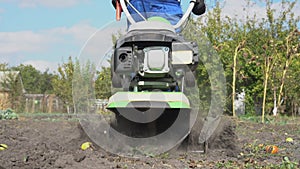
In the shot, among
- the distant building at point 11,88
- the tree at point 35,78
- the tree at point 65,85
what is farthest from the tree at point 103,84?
the tree at point 35,78

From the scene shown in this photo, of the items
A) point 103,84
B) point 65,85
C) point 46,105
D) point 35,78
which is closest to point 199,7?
point 103,84

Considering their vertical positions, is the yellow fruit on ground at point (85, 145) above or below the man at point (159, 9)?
below

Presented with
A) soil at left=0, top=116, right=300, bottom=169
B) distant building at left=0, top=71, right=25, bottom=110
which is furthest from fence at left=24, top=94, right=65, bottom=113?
soil at left=0, top=116, right=300, bottom=169

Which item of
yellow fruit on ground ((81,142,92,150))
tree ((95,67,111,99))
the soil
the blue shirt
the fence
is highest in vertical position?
the blue shirt

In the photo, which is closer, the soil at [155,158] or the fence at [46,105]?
the soil at [155,158]

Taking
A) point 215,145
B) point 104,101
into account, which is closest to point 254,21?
point 104,101

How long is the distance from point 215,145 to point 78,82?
1.94 metres

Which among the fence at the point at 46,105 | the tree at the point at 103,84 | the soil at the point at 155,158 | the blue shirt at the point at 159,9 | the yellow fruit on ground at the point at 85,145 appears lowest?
the fence at the point at 46,105

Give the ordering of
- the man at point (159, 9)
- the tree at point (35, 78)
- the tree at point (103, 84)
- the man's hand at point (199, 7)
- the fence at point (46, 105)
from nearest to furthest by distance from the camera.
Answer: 1. the man at point (159, 9)
2. the man's hand at point (199, 7)
3. the tree at point (103, 84)
4. the fence at point (46, 105)
5. the tree at point (35, 78)

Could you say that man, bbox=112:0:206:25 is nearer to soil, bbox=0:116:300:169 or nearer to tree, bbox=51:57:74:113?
soil, bbox=0:116:300:169

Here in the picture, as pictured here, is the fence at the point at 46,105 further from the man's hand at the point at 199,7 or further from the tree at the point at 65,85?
the man's hand at the point at 199,7

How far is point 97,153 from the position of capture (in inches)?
158

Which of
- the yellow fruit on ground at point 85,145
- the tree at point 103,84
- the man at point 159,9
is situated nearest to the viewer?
the yellow fruit on ground at point 85,145

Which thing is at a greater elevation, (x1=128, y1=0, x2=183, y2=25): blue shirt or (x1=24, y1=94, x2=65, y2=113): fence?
(x1=128, y1=0, x2=183, y2=25): blue shirt
